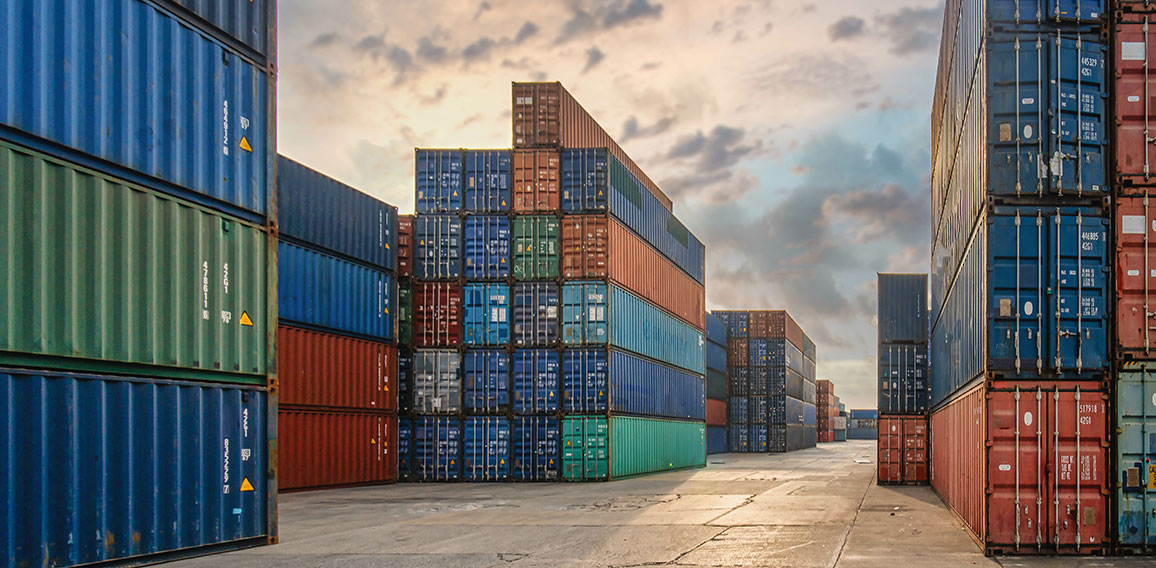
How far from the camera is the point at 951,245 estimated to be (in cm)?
2562

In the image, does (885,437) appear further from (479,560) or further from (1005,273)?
(479,560)

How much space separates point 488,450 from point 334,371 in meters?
7.22

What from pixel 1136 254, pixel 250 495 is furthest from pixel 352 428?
pixel 1136 254

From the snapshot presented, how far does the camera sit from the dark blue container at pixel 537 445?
38938 mm

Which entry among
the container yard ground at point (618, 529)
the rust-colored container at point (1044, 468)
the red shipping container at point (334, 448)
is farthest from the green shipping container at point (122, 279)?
the rust-colored container at point (1044, 468)

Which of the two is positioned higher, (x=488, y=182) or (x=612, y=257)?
(x=488, y=182)

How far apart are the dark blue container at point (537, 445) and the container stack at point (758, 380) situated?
48.3 m

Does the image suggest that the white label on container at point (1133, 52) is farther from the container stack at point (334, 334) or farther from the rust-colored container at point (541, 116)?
the rust-colored container at point (541, 116)

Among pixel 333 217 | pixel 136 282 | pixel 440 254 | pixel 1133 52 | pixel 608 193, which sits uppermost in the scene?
pixel 608 193

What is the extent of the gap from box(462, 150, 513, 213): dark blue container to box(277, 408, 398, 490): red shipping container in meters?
8.45

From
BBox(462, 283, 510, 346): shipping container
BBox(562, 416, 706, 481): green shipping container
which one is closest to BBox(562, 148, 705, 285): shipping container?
BBox(462, 283, 510, 346): shipping container

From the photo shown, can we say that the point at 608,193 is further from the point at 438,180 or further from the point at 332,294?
the point at 332,294

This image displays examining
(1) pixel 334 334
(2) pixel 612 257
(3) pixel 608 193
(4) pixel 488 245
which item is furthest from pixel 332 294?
(3) pixel 608 193

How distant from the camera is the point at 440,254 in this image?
39688 millimetres
